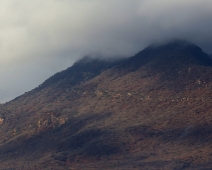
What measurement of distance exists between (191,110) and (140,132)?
1687 cm

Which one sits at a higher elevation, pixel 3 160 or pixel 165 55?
pixel 165 55

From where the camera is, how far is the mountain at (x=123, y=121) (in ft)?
388

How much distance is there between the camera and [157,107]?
14350 centimetres

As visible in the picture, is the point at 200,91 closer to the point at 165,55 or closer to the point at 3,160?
the point at 165,55

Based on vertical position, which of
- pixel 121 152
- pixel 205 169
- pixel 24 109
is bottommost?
pixel 205 169

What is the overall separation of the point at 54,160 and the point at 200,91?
52.7 meters

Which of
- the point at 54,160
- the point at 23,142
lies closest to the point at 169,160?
the point at 54,160

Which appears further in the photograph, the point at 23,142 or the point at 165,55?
the point at 165,55

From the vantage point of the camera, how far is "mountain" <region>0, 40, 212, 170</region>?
11831 cm

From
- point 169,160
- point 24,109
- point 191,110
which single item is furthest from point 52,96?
point 169,160

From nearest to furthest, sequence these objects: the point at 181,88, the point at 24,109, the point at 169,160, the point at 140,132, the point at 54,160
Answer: the point at 169,160 < the point at 54,160 < the point at 140,132 < the point at 181,88 < the point at 24,109

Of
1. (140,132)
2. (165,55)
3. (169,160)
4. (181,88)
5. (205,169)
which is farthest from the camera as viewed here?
(165,55)

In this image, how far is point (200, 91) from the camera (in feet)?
481

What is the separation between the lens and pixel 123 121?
138 m
